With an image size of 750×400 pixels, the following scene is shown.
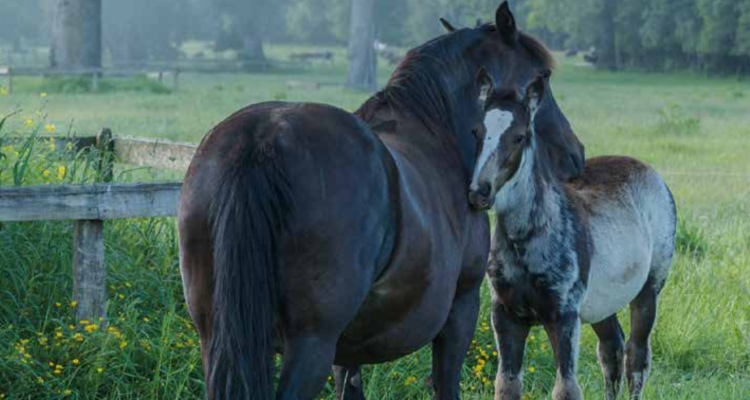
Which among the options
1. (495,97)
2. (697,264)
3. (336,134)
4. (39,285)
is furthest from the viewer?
(697,264)

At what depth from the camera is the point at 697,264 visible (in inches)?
359

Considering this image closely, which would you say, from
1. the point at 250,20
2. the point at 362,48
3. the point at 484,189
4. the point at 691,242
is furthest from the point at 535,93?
the point at 250,20

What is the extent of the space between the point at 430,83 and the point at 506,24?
1.76 ft

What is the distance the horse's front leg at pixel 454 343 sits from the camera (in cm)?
489

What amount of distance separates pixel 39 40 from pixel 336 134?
93.4 meters

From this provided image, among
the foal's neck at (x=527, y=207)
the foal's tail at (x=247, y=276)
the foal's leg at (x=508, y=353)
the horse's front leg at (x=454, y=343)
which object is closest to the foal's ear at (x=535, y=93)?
the foal's neck at (x=527, y=207)

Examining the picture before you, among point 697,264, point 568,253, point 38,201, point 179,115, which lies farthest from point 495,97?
point 179,115

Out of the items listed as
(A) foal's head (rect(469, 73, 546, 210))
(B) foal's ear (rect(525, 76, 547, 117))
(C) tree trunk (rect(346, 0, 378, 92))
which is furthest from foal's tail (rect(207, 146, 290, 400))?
(C) tree trunk (rect(346, 0, 378, 92))

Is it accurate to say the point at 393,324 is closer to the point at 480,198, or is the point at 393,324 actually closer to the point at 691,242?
the point at 480,198

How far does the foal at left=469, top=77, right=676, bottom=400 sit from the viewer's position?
5.30 m

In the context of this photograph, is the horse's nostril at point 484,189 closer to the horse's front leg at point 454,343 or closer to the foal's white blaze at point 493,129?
the foal's white blaze at point 493,129

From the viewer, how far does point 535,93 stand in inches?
210

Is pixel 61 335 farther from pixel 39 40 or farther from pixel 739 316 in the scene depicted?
pixel 39 40

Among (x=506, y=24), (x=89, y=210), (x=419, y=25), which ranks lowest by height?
(x=419, y=25)
